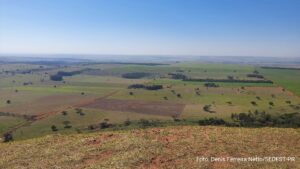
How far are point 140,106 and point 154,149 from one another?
7398 cm

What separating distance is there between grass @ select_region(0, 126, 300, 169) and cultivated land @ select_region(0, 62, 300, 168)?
2.7 inches

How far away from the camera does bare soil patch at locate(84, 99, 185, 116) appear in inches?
3578

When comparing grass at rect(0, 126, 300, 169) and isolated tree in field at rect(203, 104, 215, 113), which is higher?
grass at rect(0, 126, 300, 169)

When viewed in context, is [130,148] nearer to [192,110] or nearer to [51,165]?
[51,165]

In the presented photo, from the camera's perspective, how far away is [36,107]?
100250 mm

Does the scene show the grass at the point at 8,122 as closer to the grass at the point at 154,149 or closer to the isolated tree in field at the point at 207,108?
the grass at the point at 154,149

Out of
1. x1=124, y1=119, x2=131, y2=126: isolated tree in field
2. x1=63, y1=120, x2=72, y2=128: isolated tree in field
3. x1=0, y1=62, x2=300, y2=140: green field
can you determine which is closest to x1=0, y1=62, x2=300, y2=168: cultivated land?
x1=0, y1=62, x2=300, y2=140: green field

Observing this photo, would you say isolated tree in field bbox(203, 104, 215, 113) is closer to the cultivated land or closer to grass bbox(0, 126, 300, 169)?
the cultivated land

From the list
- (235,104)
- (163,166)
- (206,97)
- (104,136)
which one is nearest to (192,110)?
(235,104)

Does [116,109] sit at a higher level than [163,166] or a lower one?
lower

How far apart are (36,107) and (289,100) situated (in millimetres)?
79001

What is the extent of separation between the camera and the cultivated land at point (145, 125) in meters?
23.9

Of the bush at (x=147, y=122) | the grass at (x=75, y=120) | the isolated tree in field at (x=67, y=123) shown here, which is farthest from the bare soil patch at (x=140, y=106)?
the isolated tree in field at (x=67, y=123)

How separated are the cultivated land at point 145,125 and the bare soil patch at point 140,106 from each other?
271 millimetres
